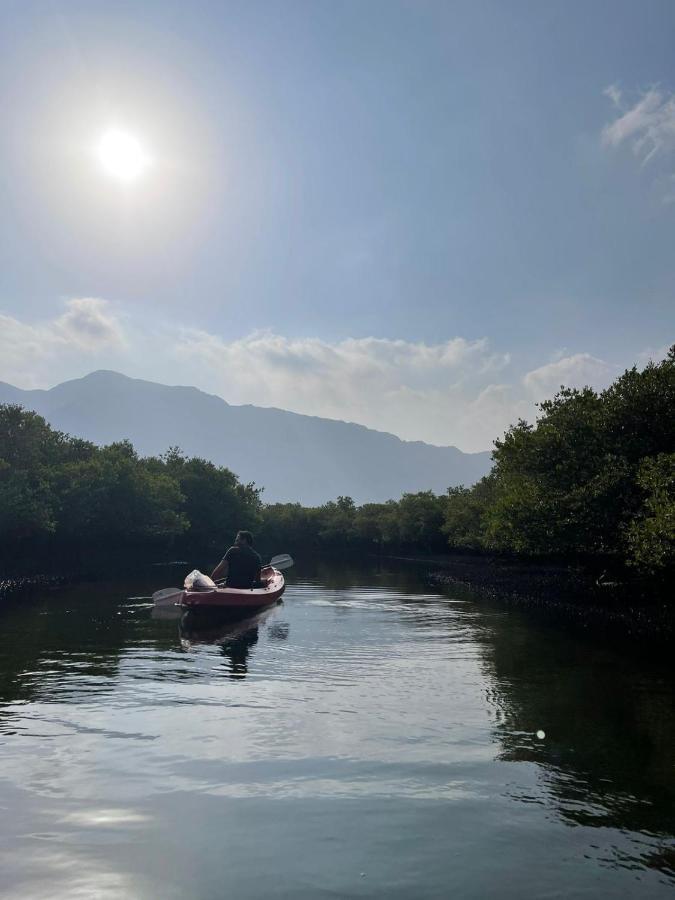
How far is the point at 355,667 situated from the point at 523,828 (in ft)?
31.7

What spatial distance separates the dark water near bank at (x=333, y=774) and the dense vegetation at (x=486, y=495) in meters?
11.9

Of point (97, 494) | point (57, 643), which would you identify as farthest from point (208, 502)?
point (57, 643)

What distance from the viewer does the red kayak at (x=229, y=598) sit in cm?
2431

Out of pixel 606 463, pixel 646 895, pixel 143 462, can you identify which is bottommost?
pixel 646 895

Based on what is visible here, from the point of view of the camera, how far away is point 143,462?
307ft

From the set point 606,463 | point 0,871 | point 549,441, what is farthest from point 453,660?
point 549,441

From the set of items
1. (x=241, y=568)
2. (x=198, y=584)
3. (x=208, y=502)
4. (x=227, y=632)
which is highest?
(x=208, y=502)

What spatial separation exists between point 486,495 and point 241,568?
164 feet

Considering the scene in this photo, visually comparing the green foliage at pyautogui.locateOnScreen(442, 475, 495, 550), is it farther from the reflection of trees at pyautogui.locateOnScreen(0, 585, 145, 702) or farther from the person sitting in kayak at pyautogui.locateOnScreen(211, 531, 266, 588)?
the reflection of trees at pyautogui.locateOnScreen(0, 585, 145, 702)

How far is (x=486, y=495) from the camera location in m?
73.2

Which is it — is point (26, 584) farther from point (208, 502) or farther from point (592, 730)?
point (208, 502)

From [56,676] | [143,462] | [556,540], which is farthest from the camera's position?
Result: [143,462]

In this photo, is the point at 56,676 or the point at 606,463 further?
the point at 606,463

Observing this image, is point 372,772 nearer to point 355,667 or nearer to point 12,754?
point 12,754
